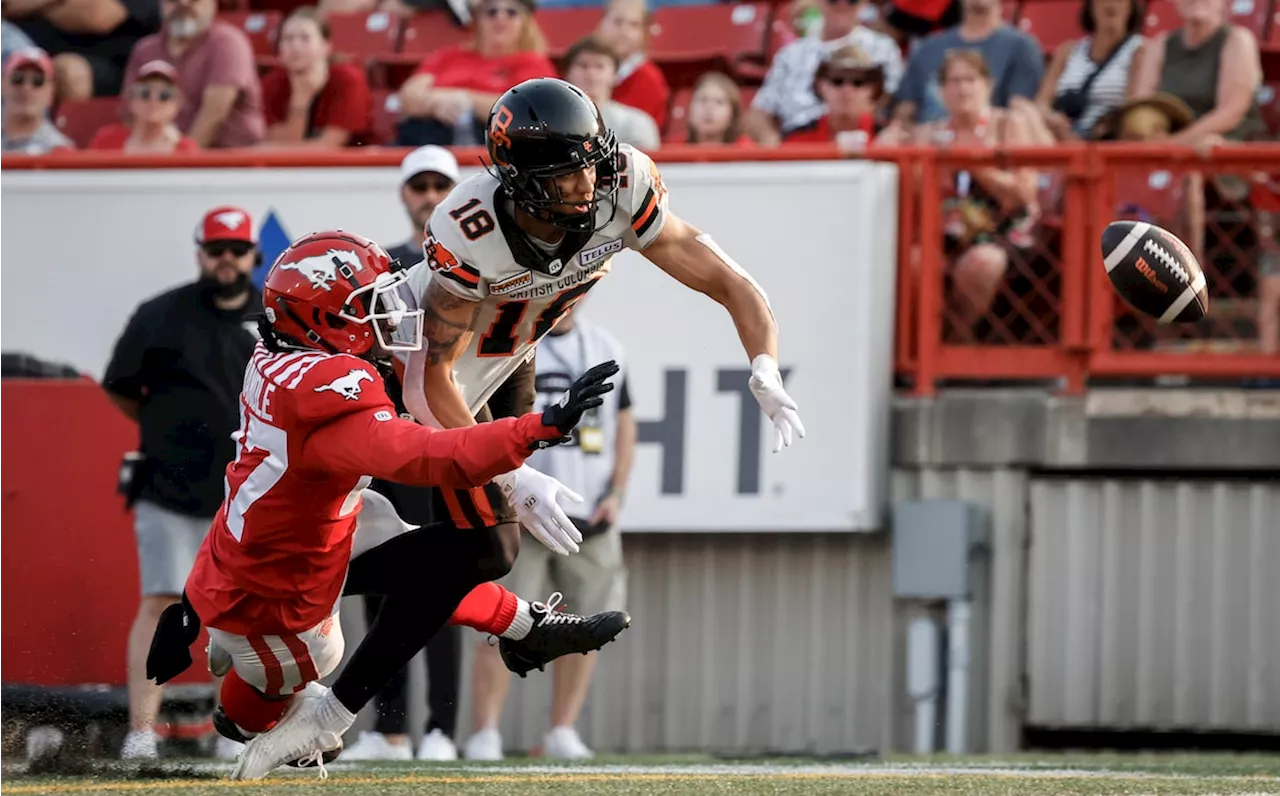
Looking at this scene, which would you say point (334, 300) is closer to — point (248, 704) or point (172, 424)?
point (248, 704)

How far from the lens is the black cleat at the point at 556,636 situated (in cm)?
570

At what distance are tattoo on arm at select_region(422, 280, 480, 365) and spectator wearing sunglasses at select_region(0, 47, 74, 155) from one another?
4.14 metres

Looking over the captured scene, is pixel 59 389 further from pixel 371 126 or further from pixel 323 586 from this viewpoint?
pixel 323 586

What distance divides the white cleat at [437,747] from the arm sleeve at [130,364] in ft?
5.54

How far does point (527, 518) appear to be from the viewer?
5.25m

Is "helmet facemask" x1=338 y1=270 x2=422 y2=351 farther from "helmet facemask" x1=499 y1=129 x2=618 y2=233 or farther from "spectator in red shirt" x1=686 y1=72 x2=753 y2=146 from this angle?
"spectator in red shirt" x1=686 y1=72 x2=753 y2=146

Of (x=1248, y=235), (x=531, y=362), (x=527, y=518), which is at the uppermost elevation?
(x=1248, y=235)

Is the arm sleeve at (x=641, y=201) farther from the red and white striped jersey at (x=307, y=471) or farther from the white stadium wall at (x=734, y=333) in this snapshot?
the white stadium wall at (x=734, y=333)

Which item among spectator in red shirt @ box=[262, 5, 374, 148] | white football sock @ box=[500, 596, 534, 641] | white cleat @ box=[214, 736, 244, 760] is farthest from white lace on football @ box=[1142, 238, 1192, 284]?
spectator in red shirt @ box=[262, 5, 374, 148]

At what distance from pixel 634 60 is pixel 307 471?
468 centimetres

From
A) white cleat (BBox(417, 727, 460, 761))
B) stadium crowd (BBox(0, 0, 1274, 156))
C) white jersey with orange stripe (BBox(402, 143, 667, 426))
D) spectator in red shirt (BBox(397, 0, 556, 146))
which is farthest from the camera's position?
spectator in red shirt (BBox(397, 0, 556, 146))

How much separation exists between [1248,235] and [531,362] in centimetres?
325

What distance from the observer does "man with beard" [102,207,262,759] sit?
25.2 feet

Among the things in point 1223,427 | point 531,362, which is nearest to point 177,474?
point 531,362
